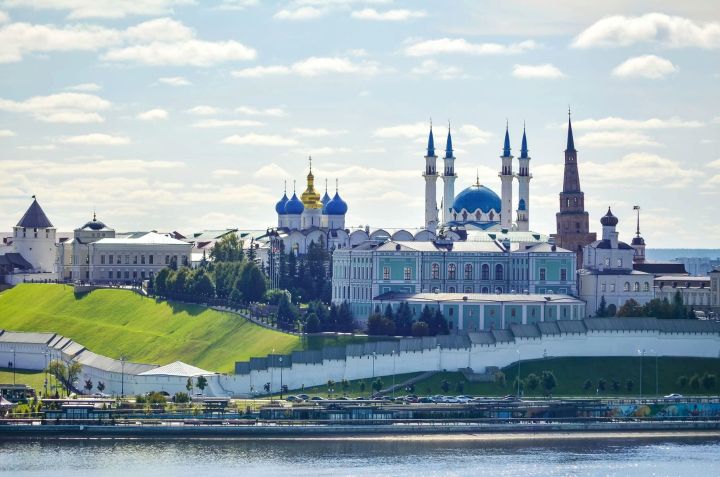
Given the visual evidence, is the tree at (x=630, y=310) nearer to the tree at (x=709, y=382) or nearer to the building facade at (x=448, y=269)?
the building facade at (x=448, y=269)

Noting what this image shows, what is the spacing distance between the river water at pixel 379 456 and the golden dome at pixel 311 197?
70614mm

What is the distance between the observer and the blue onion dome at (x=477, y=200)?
169750mm

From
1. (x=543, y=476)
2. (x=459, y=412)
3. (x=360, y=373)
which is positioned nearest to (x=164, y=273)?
(x=360, y=373)

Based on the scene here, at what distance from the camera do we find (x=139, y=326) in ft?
479

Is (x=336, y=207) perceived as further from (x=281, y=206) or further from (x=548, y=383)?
(x=548, y=383)

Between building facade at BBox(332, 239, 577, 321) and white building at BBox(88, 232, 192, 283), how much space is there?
36646 millimetres

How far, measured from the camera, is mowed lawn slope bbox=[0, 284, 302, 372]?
129375mm

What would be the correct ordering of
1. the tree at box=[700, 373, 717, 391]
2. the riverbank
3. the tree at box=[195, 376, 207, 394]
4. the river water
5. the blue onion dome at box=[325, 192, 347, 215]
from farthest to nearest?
the blue onion dome at box=[325, 192, 347, 215] < the tree at box=[700, 373, 717, 391] < the tree at box=[195, 376, 207, 394] < the riverbank < the river water

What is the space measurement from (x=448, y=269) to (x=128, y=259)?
43.9 metres

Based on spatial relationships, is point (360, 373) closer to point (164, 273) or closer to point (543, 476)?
point (543, 476)

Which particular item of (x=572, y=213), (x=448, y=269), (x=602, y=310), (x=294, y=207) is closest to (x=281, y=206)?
(x=294, y=207)

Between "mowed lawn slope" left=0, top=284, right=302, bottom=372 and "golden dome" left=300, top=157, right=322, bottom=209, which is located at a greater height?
"golden dome" left=300, top=157, right=322, bottom=209

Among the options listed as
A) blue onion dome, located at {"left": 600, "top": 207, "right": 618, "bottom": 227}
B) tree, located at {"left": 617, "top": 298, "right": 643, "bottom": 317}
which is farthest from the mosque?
tree, located at {"left": 617, "top": 298, "right": 643, "bottom": 317}

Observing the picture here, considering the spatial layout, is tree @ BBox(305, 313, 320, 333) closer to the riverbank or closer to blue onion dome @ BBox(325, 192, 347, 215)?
the riverbank
